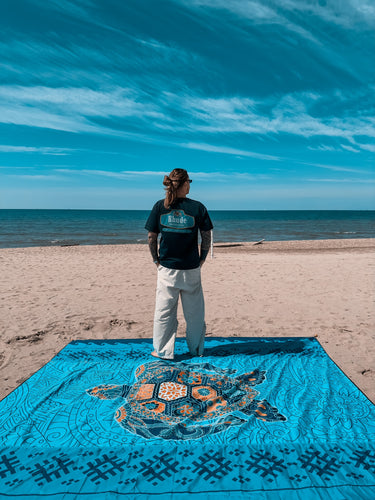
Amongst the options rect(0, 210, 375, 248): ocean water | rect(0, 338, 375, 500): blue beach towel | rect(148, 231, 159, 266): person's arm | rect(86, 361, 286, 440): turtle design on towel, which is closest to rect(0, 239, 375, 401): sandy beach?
rect(0, 338, 375, 500): blue beach towel

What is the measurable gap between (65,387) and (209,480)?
1.61 m

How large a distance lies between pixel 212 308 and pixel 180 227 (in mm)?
3002

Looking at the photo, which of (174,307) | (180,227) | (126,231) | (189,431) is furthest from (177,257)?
(126,231)

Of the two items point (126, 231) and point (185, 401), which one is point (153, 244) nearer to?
point (185, 401)

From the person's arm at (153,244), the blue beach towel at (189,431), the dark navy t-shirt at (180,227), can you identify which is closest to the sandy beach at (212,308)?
the blue beach towel at (189,431)

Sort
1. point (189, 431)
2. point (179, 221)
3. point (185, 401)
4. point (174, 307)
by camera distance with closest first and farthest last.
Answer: point (189, 431) → point (185, 401) → point (179, 221) → point (174, 307)

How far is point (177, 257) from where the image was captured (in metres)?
3.42

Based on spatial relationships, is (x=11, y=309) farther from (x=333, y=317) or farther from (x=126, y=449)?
(x=333, y=317)

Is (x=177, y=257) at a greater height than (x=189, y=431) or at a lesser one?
greater

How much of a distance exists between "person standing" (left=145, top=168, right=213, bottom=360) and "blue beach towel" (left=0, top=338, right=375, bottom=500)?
0.28 m

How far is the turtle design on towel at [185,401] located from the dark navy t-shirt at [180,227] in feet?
3.45

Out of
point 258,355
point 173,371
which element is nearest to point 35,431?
point 173,371

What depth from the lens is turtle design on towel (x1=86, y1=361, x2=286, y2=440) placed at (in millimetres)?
2415

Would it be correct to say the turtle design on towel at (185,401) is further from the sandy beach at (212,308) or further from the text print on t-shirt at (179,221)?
the text print on t-shirt at (179,221)
